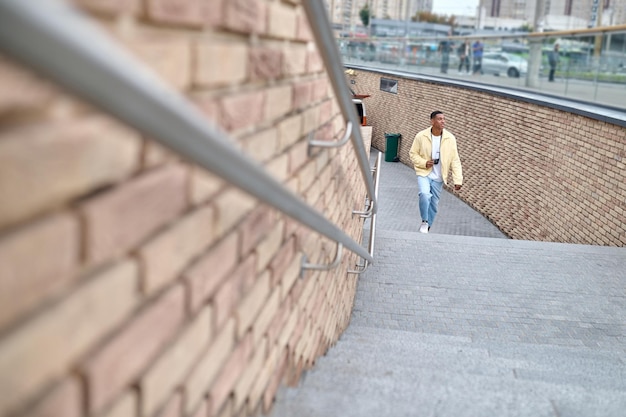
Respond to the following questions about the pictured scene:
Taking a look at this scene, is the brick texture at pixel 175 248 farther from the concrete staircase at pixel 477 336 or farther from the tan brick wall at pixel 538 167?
the tan brick wall at pixel 538 167

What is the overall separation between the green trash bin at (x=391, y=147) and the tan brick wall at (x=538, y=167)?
121 inches

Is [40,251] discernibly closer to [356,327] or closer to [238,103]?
[238,103]

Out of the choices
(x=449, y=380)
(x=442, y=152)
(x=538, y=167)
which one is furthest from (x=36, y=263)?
(x=538, y=167)

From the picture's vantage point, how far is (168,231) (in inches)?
51.1

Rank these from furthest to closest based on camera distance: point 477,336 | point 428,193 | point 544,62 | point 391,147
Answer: point 391,147 < point 544,62 < point 428,193 < point 477,336

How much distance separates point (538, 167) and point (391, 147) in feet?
34.1

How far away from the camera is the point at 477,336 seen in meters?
5.19

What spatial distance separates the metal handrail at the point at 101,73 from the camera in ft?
2.28

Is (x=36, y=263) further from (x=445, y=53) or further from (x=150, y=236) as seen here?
(x=445, y=53)

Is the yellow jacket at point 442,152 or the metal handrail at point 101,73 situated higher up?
the metal handrail at point 101,73

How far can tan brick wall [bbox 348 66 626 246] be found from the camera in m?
8.41

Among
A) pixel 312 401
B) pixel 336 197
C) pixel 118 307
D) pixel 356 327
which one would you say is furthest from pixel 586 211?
pixel 118 307

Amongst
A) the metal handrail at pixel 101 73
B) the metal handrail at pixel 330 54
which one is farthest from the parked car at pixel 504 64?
the metal handrail at pixel 101 73

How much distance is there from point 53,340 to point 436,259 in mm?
6572
